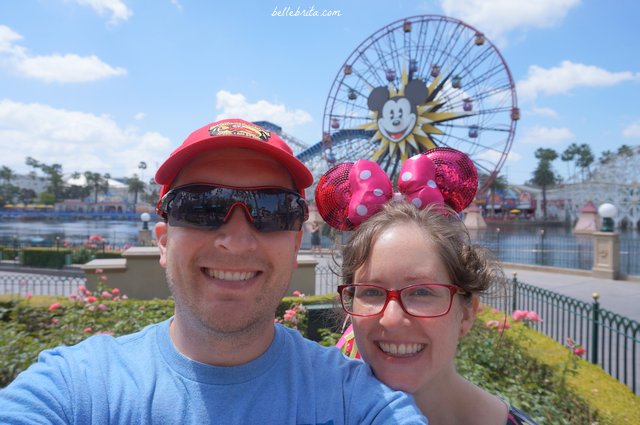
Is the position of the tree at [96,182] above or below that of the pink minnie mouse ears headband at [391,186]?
above

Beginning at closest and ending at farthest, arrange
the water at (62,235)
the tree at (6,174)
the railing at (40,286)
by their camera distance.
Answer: the railing at (40,286)
the water at (62,235)
the tree at (6,174)

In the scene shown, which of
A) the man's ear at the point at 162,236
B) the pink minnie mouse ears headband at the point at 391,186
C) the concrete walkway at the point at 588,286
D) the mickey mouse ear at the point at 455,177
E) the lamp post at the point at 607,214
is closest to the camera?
the man's ear at the point at 162,236

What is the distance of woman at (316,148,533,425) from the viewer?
1.39 metres

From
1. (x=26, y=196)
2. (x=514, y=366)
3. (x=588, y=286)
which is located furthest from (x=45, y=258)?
(x=26, y=196)

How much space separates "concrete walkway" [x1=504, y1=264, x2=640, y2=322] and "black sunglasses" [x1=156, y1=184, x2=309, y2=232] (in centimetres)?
952

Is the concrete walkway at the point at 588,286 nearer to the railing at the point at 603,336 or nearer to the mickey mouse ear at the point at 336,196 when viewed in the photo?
the railing at the point at 603,336

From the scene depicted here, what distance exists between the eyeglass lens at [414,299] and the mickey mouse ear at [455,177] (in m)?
0.61

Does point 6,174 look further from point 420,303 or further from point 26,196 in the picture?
point 420,303

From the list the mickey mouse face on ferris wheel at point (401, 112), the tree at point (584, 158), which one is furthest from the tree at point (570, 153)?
the mickey mouse face on ferris wheel at point (401, 112)

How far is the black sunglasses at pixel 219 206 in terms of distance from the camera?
1333mm

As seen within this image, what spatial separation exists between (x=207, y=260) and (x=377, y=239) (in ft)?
1.96

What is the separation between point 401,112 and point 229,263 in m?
20.8

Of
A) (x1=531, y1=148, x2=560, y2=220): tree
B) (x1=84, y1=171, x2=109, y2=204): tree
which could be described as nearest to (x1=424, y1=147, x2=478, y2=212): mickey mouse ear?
(x1=531, y1=148, x2=560, y2=220): tree

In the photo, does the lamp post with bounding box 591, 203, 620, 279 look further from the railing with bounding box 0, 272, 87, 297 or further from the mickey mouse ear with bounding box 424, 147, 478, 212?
the railing with bounding box 0, 272, 87, 297
